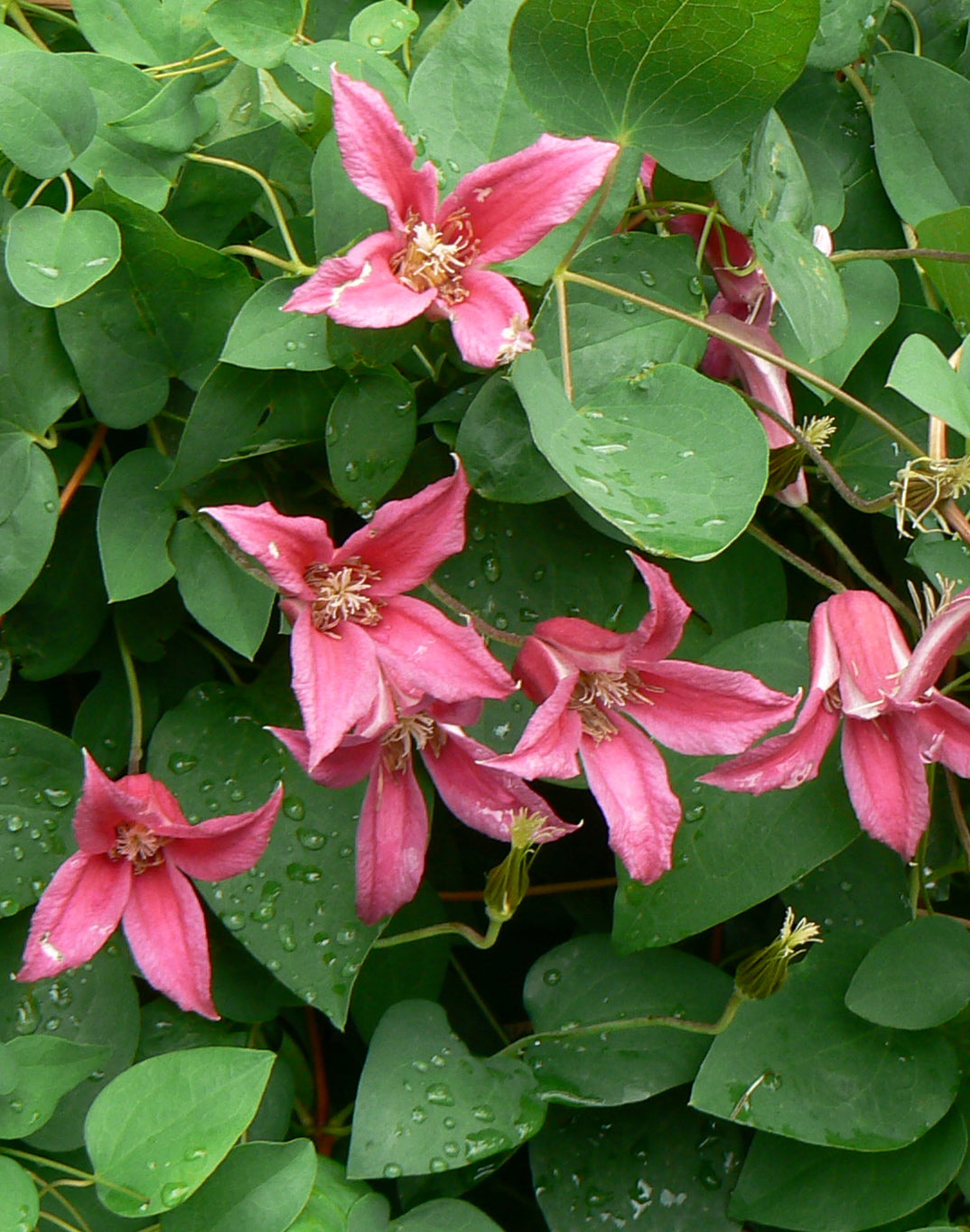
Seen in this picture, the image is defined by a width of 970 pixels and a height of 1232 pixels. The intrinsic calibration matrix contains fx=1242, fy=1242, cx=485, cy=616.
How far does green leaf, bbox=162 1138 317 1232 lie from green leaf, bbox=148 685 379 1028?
0.21ft

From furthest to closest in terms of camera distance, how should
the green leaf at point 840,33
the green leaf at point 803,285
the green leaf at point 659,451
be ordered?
the green leaf at point 840,33 < the green leaf at point 803,285 < the green leaf at point 659,451

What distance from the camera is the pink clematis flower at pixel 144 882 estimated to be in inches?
21.9

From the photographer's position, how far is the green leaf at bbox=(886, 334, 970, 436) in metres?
0.53

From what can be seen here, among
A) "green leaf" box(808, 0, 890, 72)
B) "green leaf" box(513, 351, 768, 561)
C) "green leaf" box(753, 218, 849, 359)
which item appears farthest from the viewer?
"green leaf" box(808, 0, 890, 72)

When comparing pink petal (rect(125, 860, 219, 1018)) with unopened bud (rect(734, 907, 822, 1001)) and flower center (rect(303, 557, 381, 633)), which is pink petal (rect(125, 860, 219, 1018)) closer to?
flower center (rect(303, 557, 381, 633))

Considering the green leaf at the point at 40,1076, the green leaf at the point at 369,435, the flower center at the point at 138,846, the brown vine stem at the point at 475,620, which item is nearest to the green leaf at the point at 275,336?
the green leaf at the point at 369,435

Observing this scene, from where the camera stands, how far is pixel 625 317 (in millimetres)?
633

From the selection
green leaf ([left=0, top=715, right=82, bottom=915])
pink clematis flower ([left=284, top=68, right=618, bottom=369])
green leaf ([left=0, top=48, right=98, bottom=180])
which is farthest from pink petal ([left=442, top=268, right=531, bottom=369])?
green leaf ([left=0, top=715, right=82, bottom=915])

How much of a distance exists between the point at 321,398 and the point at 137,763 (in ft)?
0.72

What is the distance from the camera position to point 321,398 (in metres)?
0.64

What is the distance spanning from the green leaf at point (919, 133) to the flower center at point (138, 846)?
0.57 metres

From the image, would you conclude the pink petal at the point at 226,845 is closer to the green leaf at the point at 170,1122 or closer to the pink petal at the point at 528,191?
the green leaf at the point at 170,1122

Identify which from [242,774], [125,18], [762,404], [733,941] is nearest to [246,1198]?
[242,774]

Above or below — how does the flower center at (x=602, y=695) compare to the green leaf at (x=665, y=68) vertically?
below
